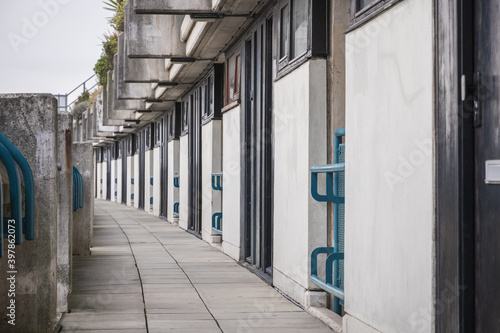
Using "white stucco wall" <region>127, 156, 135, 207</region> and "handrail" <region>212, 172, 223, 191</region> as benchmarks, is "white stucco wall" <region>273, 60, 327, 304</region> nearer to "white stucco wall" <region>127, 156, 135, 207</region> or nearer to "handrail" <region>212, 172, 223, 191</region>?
"handrail" <region>212, 172, 223, 191</region>

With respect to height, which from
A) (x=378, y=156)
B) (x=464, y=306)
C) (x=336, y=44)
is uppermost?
(x=336, y=44)

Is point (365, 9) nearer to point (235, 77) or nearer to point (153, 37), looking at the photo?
point (235, 77)

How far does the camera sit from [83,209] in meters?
11.5

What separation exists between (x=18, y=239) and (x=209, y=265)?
19.7ft

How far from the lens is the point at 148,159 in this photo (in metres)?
25.9

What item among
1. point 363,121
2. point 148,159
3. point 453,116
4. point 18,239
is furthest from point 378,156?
point 148,159

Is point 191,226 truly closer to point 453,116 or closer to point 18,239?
point 18,239

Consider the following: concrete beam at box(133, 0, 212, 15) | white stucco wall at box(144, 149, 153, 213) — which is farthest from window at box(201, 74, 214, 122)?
white stucco wall at box(144, 149, 153, 213)

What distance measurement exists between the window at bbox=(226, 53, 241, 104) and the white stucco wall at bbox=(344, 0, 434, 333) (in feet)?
19.1

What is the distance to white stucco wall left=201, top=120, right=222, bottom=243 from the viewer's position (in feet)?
44.2

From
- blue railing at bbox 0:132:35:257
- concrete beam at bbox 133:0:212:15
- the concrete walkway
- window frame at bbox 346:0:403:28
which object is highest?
concrete beam at bbox 133:0:212:15

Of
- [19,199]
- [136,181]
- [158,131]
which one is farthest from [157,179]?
[19,199]

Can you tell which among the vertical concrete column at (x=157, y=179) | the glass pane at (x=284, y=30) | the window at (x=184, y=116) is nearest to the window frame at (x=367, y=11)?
the glass pane at (x=284, y=30)

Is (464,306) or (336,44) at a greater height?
(336,44)
